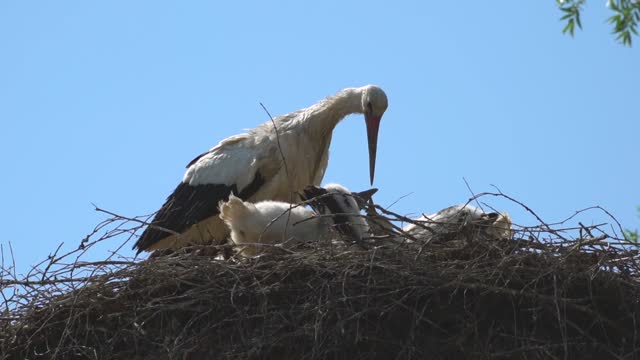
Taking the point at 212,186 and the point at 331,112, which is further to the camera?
the point at 331,112

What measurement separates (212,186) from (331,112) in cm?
101

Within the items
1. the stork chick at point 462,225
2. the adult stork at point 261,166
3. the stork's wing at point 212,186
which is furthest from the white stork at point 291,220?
the stork's wing at point 212,186

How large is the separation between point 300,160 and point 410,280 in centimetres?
308

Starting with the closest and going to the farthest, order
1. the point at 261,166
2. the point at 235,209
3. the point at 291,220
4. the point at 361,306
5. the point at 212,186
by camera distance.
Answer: the point at 361,306 → the point at 235,209 → the point at 291,220 → the point at 261,166 → the point at 212,186

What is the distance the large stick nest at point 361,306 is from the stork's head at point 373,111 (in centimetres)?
252

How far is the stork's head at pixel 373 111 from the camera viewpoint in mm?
9469

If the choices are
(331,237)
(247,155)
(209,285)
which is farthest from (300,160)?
(209,285)

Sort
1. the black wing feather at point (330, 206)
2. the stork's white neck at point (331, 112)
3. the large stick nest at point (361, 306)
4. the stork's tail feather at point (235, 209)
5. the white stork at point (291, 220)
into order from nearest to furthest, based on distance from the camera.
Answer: the large stick nest at point (361, 306)
the black wing feather at point (330, 206)
the white stork at point (291, 220)
the stork's tail feather at point (235, 209)
the stork's white neck at point (331, 112)

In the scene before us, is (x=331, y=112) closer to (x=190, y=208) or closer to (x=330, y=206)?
(x=190, y=208)

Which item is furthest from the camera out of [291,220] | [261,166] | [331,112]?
[331,112]

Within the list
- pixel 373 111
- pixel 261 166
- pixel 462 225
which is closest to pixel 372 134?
pixel 373 111

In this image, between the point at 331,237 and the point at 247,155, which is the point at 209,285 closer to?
the point at 331,237

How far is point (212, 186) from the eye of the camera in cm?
960

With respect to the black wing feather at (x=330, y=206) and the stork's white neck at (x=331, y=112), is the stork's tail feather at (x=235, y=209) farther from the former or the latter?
the stork's white neck at (x=331, y=112)
